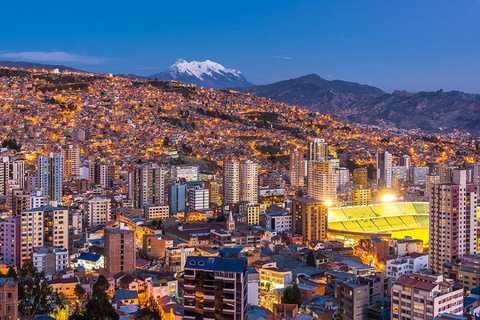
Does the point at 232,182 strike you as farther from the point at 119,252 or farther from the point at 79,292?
the point at 79,292

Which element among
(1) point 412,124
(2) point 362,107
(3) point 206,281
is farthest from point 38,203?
(2) point 362,107

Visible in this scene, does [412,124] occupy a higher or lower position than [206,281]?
higher

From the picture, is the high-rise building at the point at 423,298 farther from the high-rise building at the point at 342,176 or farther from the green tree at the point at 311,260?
the high-rise building at the point at 342,176

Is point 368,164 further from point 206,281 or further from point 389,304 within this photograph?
point 206,281

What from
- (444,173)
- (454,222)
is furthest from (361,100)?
(454,222)

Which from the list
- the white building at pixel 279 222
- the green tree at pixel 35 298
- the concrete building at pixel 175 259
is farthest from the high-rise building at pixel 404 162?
the green tree at pixel 35 298

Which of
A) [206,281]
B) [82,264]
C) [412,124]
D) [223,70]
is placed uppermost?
[223,70]
